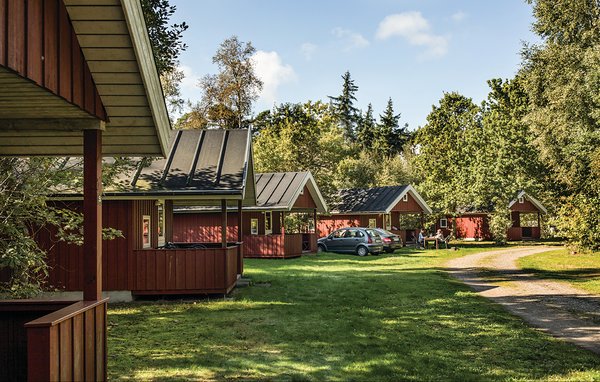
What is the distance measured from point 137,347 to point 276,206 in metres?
19.7

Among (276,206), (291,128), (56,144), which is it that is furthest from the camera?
(291,128)

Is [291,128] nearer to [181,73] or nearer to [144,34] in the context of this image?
[181,73]

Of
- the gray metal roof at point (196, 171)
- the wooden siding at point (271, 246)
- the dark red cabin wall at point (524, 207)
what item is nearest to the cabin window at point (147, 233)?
the gray metal roof at point (196, 171)

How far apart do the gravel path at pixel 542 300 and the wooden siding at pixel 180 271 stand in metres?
7.52

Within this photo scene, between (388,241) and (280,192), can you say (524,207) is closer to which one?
(388,241)

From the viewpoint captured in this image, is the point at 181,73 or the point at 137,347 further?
the point at 181,73

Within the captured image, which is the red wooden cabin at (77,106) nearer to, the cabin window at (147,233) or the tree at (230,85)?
the cabin window at (147,233)

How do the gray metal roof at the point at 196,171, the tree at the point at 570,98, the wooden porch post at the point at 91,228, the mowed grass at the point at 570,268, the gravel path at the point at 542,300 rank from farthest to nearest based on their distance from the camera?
1. the tree at the point at 570,98
2. the mowed grass at the point at 570,268
3. the gray metal roof at the point at 196,171
4. the gravel path at the point at 542,300
5. the wooden porch post at the point at 91,228

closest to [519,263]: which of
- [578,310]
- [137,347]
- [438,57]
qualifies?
[438,57]

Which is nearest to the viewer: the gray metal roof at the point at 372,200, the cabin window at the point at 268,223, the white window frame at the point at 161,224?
the white window frame at the point at 161,224

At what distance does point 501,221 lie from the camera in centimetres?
4041

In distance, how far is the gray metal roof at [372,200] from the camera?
129 feet

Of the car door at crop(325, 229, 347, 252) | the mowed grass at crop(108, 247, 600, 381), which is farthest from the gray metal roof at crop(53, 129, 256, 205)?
the car door at crop(325, 229, 347, 252)

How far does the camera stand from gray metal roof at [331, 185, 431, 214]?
39.3 m
